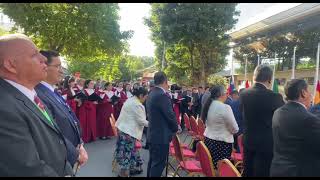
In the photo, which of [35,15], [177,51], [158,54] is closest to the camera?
[35,15]

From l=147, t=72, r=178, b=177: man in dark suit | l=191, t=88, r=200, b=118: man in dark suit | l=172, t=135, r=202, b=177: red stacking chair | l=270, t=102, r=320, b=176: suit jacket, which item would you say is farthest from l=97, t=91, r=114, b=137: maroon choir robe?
l=270, t=102, r=320, b=176: suit jacket

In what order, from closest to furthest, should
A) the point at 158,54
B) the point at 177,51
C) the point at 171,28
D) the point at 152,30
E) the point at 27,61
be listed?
1. the point at 27,61
2. the point at 171,28
3. the point at 152,30
4. the point at 177,51
5. the point at 158,54

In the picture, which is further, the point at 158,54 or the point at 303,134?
the point at 158,54

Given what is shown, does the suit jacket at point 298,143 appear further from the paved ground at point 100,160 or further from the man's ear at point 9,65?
the paved ground at point 100,160

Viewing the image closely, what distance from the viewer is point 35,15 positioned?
1262cm

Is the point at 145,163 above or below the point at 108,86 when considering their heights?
below

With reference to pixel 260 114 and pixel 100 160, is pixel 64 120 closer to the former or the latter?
pixel 260 114

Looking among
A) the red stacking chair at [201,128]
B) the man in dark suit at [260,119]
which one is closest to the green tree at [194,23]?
the red stacking chair at [201,128]

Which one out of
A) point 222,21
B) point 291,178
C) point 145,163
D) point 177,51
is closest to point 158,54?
point 177,51

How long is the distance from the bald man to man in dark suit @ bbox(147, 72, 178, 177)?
2818 millimetres

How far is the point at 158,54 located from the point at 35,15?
20200 mm

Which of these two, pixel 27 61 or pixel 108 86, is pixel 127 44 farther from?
pixel 27 61

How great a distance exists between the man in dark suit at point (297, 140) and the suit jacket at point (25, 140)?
6.44 feet

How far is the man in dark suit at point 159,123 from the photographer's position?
5.14 metres
